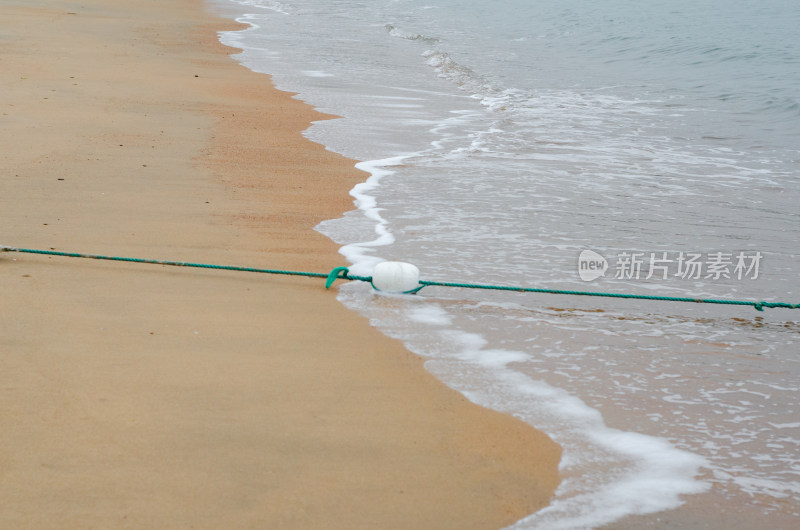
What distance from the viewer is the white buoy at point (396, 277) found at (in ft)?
12.8

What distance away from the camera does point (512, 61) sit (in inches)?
599

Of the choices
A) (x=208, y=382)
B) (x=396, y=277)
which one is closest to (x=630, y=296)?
(x=396, y=277)

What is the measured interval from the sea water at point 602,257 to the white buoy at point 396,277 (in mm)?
66

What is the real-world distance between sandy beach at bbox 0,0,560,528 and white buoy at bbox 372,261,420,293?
27 centimetres

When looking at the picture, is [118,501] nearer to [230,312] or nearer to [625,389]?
[230,312]

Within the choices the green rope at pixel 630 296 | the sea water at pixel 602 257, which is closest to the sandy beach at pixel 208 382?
the sea water at pixel 602 257

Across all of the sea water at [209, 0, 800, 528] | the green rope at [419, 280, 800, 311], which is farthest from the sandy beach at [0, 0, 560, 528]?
the green rope at [419, 280, 800, 311]

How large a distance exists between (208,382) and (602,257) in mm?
2517

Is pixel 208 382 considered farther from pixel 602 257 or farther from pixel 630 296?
pixel 602 257

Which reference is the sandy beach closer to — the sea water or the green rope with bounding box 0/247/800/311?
the green rope with bounding box 0/247/800/311

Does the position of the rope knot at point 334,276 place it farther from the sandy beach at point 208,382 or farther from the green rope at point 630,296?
the green rope at point 630,296

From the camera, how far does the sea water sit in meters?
2.68

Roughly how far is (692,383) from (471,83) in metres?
9.58

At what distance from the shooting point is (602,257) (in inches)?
183
